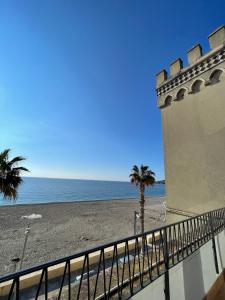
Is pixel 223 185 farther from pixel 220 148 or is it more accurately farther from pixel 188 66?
pixel 188 66

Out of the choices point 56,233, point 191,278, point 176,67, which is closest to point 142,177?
point 56,233

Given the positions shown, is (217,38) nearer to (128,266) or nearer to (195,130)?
(195,130)

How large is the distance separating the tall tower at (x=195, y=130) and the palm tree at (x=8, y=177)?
9.22 metres

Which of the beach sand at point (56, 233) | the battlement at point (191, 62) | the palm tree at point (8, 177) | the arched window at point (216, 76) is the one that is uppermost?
the battlement at point (191, 62)

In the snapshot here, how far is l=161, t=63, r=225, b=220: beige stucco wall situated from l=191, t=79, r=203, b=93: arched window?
0.36 feet

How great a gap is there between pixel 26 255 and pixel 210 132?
49.4ft

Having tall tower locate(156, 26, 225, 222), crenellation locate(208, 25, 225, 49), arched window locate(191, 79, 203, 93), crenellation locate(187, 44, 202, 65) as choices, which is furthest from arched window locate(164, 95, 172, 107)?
crenellation locate(208, 25, 225, 49)

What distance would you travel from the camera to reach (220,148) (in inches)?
247

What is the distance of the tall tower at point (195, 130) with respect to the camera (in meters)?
6.41

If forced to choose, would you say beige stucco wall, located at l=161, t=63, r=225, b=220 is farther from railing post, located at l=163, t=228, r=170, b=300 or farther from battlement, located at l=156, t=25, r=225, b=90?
railing post, located at l=163, t=228, r=170, b=300

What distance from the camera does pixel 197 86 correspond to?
730 centimetres

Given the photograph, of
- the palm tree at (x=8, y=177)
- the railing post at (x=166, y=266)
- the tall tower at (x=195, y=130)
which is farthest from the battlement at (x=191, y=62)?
the palm tree at (x=8, y=177)

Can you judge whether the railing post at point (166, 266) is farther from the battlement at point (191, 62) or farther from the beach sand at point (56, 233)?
the beach sand at point (56, 233)


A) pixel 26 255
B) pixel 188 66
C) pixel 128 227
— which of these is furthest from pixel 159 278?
pixel 128 227
